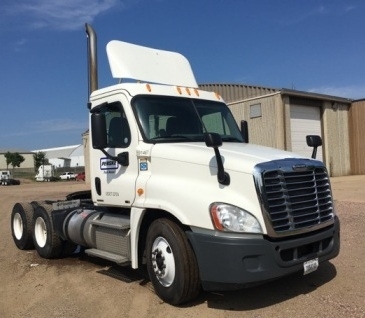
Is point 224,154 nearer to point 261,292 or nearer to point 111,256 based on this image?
point 261,292

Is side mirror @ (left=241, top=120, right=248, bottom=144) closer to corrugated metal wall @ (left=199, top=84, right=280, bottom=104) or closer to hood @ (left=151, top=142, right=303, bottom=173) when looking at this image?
hood @ (left=151, top=142, right=303, bottom=173)

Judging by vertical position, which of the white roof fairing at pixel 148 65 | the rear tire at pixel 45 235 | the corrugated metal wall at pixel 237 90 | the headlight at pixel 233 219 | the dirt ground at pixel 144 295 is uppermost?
the corrugated metal wall at pixel 237 90

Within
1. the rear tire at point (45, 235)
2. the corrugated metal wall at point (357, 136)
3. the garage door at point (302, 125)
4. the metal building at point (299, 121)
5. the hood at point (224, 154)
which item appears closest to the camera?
the hood at point (224, 154)

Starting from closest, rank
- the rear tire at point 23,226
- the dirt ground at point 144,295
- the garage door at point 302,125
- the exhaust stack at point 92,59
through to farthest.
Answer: the dirt ground at point 144,295 → the exhaust stack at point 92,59 → the rear tire at point 23,226 → the garage door at point 302,125

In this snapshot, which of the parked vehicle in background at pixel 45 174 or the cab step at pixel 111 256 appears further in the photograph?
the parked vehicle in background at pixel 45 174

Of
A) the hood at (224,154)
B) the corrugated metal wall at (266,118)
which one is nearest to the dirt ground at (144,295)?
the hood at (224,154)

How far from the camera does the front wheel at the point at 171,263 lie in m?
5.04

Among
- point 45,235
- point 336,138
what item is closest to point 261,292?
point 45,235

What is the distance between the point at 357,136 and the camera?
98.4 ft

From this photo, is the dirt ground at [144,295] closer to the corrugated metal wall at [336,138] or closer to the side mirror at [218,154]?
the side mirror at [218,154]

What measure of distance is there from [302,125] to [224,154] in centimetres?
2235

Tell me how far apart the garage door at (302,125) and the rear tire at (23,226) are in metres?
18.8

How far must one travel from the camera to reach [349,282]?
599cm

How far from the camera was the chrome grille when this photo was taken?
4.84 metres
